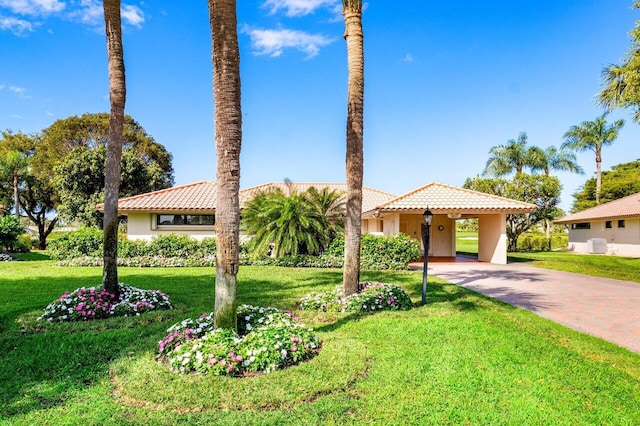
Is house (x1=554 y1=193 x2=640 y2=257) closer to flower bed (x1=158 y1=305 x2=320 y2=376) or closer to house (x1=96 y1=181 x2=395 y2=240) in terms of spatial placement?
house (x1=96 y1=181 x2=395 y2=240)

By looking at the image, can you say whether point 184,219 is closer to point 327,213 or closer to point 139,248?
point 139,248

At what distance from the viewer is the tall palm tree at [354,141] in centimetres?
774

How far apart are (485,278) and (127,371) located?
12.0 metres

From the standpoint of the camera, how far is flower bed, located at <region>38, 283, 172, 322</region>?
6688 mm

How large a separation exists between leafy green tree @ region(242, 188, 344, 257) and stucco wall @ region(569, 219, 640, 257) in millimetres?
21149

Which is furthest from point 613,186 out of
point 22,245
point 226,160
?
point 22,245

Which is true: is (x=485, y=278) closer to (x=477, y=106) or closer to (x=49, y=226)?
(x=477, y=106)

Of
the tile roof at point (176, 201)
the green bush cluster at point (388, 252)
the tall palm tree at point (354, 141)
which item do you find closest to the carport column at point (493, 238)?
the green bush cluster at point (388, 252)

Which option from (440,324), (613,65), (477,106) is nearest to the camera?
(440,324)

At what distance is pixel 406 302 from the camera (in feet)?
25.6

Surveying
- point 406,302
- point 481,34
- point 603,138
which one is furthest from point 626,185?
point 406,302

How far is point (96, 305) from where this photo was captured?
22.6 feet

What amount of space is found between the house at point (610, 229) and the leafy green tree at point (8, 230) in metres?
36.4

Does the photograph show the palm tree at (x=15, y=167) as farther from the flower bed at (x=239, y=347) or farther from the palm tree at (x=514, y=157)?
the palm tree at (x=514, y=157)
